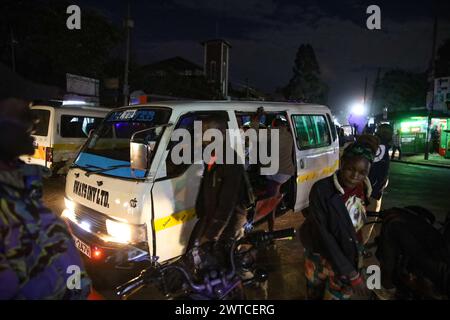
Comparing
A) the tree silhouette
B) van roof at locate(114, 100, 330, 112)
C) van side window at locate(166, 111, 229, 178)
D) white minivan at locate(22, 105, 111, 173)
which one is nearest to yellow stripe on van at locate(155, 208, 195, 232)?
van side window at locate(166, 111, 229, 178)

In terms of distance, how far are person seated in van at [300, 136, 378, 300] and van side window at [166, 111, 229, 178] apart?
5.10 ft

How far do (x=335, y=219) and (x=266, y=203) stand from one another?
244 centimetres

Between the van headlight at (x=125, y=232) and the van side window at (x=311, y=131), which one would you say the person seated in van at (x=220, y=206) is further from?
the van side window at (x=311, y=131)

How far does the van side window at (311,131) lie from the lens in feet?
17.8

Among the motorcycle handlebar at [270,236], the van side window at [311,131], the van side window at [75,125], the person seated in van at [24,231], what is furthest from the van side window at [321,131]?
the van side window at [75,125]

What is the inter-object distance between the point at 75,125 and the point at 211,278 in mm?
7885

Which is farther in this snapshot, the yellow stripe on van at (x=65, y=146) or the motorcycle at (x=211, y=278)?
the yellow stripe on van at (x=65, y=146)

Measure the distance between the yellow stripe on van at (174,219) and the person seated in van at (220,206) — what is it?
15 cm

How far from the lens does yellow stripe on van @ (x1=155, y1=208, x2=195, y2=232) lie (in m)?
3.39

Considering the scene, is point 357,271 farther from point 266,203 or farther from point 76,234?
point 76,234

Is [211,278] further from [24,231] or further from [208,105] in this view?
[208,105]

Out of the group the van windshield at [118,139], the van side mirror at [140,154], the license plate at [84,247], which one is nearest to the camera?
the van side mirror at [140,154]
